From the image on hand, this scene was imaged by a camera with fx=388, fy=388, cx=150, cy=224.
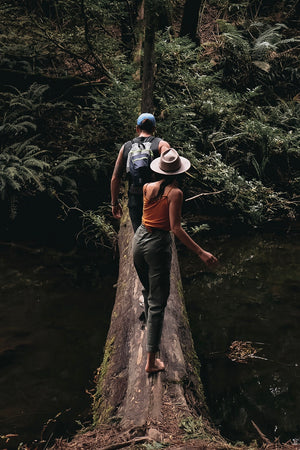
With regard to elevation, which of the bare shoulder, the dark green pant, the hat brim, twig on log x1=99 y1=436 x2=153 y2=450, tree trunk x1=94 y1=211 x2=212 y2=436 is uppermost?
the hat brim

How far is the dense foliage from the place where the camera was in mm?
8391

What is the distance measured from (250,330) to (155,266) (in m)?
2.71

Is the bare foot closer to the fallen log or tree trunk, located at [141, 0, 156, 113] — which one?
the fallen log

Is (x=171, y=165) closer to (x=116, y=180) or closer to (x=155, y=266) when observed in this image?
(x=155, y=266)

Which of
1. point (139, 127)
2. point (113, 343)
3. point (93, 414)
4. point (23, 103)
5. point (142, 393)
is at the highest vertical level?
point (139, 127)

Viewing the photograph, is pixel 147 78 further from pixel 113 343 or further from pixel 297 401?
pixel 297 401

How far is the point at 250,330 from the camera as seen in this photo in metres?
5.26

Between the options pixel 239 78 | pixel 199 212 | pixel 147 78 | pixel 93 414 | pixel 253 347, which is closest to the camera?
pixel 93 414

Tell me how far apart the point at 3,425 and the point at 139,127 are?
10.6 feet

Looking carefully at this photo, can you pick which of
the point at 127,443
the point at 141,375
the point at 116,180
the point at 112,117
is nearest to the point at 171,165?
the point at 116,180

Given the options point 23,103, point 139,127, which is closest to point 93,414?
point 139,127

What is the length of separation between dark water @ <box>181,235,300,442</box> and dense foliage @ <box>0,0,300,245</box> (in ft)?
3.84

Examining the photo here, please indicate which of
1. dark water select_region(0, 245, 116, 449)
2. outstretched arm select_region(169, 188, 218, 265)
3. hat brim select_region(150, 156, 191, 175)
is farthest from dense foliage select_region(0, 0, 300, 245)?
outstretched arm select_region(169, 188, 218, 265)

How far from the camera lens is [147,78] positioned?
7.11 meters
